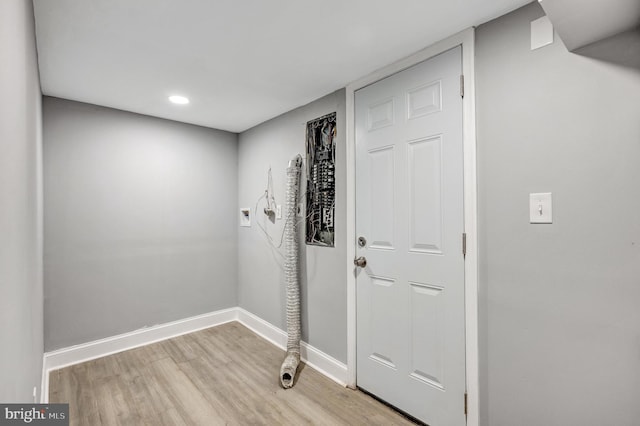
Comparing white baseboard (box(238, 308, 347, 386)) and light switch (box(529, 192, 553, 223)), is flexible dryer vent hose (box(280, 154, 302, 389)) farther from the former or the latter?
light switch (box(529, 192, 553, 223))

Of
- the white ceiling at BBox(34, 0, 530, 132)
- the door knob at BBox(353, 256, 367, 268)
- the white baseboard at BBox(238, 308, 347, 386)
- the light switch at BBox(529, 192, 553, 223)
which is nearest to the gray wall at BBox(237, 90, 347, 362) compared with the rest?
the white baseboard at BBox(238, 308, 347, 386)

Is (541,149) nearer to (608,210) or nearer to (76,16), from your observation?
(608,210)

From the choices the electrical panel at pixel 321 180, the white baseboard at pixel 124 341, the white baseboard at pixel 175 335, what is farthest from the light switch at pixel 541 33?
the white baseboard at pixel 124 341

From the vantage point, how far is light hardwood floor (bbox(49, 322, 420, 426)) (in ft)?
6.41

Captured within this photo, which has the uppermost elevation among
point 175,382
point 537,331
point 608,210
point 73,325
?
point 608,210

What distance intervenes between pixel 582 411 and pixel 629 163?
3.47 feet

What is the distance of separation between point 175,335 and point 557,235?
3.40 meters

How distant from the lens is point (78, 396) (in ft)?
7.13

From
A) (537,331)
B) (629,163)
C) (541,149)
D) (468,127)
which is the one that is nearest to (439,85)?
(468,127)

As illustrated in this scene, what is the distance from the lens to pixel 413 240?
6.23 ft

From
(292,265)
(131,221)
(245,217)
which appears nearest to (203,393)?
(292,265)

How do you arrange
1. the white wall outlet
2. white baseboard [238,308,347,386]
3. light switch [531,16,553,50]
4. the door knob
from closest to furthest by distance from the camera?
1. light switch [531,16,553,50]
2. the door knob
3. white baseboard [238,308,347,386]
4. the white wall outlet

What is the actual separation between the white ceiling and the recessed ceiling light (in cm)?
6

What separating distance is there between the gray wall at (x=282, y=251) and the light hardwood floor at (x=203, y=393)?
344 millimetres
